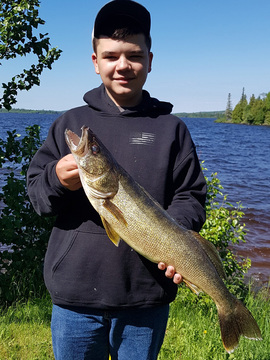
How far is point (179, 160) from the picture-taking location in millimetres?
2693

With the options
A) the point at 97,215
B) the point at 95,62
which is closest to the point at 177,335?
the point at 97,215

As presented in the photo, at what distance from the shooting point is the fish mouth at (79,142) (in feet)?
7.69

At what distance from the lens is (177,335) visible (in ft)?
14.7

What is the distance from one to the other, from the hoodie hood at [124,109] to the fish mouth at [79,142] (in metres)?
0.44

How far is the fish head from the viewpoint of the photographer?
2.38 metres

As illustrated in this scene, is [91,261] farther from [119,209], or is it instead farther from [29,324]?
[29,324]

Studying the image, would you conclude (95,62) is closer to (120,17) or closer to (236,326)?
(120,17)

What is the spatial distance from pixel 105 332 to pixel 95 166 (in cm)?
115

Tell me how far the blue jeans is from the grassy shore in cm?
149

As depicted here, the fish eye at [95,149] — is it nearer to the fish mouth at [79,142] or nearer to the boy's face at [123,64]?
the fish mouth at [79,142]

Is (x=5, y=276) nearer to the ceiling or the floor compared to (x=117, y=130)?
nearer to the floor

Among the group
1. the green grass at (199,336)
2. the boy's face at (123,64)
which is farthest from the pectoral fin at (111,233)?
the green grass at (199,336)

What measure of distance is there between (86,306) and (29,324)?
2501 mm

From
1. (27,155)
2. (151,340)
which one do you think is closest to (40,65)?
(27,155)
